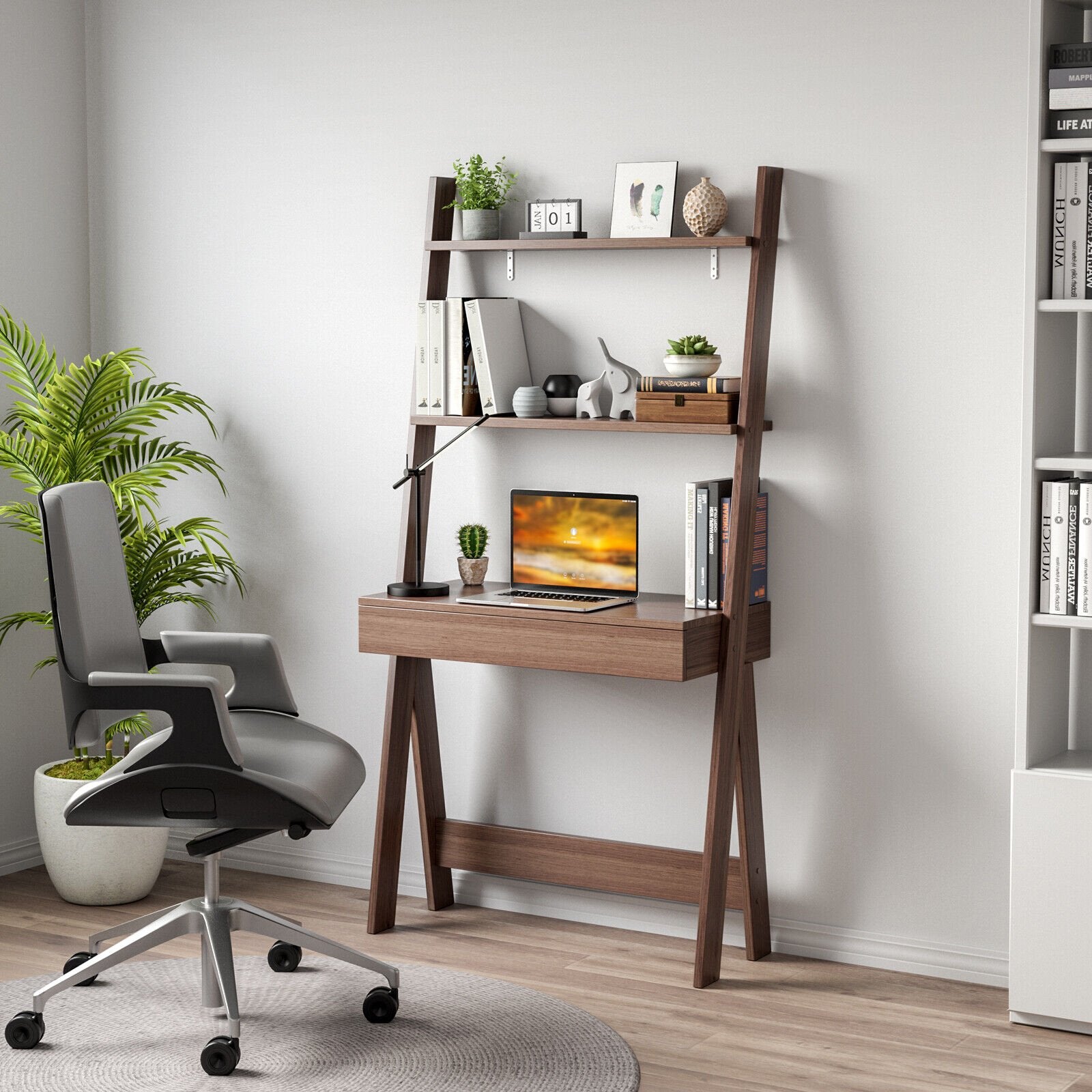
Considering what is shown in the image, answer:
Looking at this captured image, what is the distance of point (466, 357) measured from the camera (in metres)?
3.71

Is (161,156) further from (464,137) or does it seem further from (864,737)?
(864,737)

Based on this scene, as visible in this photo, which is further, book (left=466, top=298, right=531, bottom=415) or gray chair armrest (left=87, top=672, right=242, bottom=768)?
book (left=466, top=298, right=531, bottom=415)

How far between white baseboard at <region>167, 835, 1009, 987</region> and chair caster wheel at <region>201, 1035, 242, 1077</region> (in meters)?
1.21

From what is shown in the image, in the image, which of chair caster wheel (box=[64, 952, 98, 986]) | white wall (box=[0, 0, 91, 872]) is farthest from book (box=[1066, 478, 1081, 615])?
white wall (box=[0, 0, 91, 872])

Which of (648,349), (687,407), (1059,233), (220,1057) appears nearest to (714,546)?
(687,407)

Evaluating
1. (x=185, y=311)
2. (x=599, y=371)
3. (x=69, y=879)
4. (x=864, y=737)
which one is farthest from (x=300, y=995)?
(x=185, y=311)

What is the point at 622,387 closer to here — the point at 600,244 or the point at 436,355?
the point at 600,244

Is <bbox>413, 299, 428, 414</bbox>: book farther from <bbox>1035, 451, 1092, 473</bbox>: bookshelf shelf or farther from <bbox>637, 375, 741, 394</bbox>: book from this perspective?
<bbox>1035, 451, 1092, 473</bbox>: bookshelf shelf

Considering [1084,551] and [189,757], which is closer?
[189,757]

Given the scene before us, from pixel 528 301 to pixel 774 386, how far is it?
2.29 feet

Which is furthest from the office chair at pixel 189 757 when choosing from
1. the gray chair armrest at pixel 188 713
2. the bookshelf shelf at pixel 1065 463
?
the bookshelf shelf at pixel 1065 463

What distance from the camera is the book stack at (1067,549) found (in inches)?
118

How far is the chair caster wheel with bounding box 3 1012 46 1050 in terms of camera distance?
2922mm

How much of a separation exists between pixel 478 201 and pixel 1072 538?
5.39 feet
